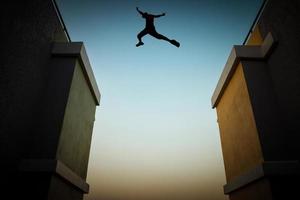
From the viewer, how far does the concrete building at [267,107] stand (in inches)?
175

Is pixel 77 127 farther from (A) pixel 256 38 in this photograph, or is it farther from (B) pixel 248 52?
(A) pixel 256 38

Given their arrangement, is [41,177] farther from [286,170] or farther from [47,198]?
[286,170]

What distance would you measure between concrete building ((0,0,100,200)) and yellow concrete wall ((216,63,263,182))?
13.7 feet

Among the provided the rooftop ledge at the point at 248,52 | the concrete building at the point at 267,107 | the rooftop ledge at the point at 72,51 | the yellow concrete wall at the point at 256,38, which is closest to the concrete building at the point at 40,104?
the rooftop ledge at the point at 72,51

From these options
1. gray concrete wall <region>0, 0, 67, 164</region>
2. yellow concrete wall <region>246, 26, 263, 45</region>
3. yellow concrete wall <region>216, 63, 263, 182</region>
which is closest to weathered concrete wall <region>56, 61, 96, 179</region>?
gray concrete wall <region>0, 0, 67, 164</region>

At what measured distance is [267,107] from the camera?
5219 millimetres

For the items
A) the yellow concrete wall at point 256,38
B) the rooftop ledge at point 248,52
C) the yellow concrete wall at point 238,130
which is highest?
the yellow concrete wall at point 256,38

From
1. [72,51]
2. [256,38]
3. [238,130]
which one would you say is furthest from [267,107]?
[72,51]

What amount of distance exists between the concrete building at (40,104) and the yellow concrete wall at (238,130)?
13.7 feet

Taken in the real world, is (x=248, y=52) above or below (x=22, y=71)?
above

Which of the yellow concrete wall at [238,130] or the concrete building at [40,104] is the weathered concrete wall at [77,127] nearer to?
the concrete building at [40,104]

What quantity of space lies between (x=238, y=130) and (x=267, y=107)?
1105 millimetres

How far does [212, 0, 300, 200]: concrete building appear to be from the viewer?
14.6ft

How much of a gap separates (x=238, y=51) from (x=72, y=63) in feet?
14.2
